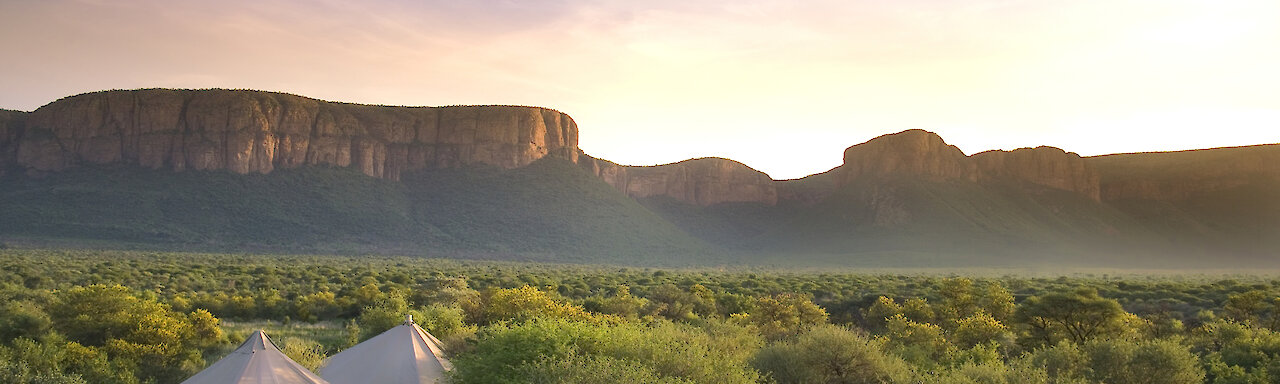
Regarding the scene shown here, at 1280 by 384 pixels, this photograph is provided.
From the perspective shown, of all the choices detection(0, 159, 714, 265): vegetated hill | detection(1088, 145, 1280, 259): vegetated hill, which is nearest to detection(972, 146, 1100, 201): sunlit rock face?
detection(1088, 145, 1280, 259): vegetated hill

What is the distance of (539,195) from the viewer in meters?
97.1

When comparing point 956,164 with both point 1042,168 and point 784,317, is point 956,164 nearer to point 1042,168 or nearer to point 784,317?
point 1042,168

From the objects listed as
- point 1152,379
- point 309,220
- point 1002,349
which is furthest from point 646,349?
point 309,220

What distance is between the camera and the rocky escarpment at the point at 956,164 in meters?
114

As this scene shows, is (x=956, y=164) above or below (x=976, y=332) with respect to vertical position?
above

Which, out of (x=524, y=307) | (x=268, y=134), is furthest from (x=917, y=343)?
(x=268, y=134)

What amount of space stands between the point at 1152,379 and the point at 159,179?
308 ft

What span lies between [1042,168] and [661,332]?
382 ft

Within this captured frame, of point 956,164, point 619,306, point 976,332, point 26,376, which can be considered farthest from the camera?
point 956,164

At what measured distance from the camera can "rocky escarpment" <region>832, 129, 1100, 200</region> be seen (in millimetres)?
114000

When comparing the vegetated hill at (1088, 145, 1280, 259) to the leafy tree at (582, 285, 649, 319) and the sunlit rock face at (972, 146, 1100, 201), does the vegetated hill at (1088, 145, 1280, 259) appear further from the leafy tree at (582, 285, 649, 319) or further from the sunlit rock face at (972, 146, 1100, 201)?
the leafy tree at (582, 285, 649, 319)

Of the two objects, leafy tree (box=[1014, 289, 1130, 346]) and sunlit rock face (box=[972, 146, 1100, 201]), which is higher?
sunlit rock face (box=[972, 146, 1100, 201])

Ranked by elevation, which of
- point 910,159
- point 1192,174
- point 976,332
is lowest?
point 976,332

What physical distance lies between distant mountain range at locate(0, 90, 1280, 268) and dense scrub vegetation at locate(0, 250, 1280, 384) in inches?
1595
